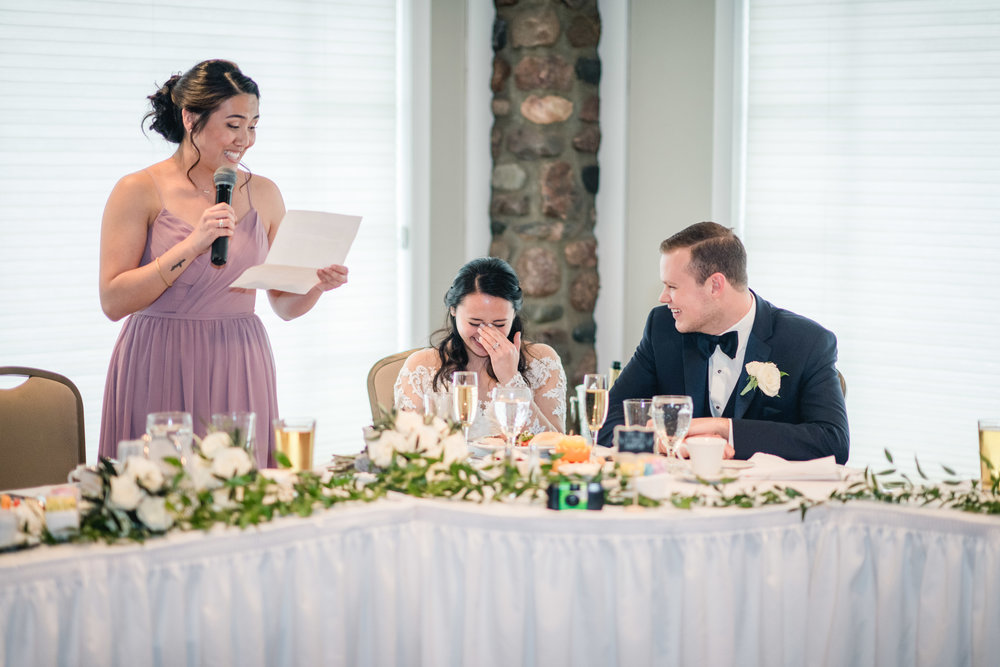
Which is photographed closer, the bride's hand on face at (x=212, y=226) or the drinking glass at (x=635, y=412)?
the drinking glass at (x=635, y=412)

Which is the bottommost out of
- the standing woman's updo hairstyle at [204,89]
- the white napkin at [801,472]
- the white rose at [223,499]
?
the white napkin at [801,472]

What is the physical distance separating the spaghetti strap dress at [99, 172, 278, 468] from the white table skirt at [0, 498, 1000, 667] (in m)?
1.03

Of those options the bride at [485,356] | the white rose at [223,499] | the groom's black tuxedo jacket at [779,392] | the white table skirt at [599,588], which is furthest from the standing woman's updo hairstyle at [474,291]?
the white rose at [223,499]

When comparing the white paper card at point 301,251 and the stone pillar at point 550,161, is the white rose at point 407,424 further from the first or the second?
the stone pillar at point 550,161

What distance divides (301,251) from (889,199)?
270cm

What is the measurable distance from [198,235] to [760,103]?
272cm

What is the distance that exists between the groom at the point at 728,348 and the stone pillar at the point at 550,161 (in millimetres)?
1603

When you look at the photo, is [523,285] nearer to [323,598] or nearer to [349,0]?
[349,0]

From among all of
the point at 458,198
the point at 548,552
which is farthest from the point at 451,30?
the point at 548,552

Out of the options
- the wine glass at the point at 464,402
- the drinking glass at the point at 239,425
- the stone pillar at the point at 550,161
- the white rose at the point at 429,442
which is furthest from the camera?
the stone pillar at the point at 550,161

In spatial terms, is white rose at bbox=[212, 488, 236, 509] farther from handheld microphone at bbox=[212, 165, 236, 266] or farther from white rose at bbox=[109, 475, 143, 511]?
handheld microphone at bbox=[212, 165, 236, 266]

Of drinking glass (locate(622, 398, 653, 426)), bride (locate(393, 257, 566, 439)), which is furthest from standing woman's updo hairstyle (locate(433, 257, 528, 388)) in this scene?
drinking glass (locate(622, 398, 653, 426))

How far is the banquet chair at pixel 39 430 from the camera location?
99.6 inches

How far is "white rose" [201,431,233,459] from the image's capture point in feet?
5.58
